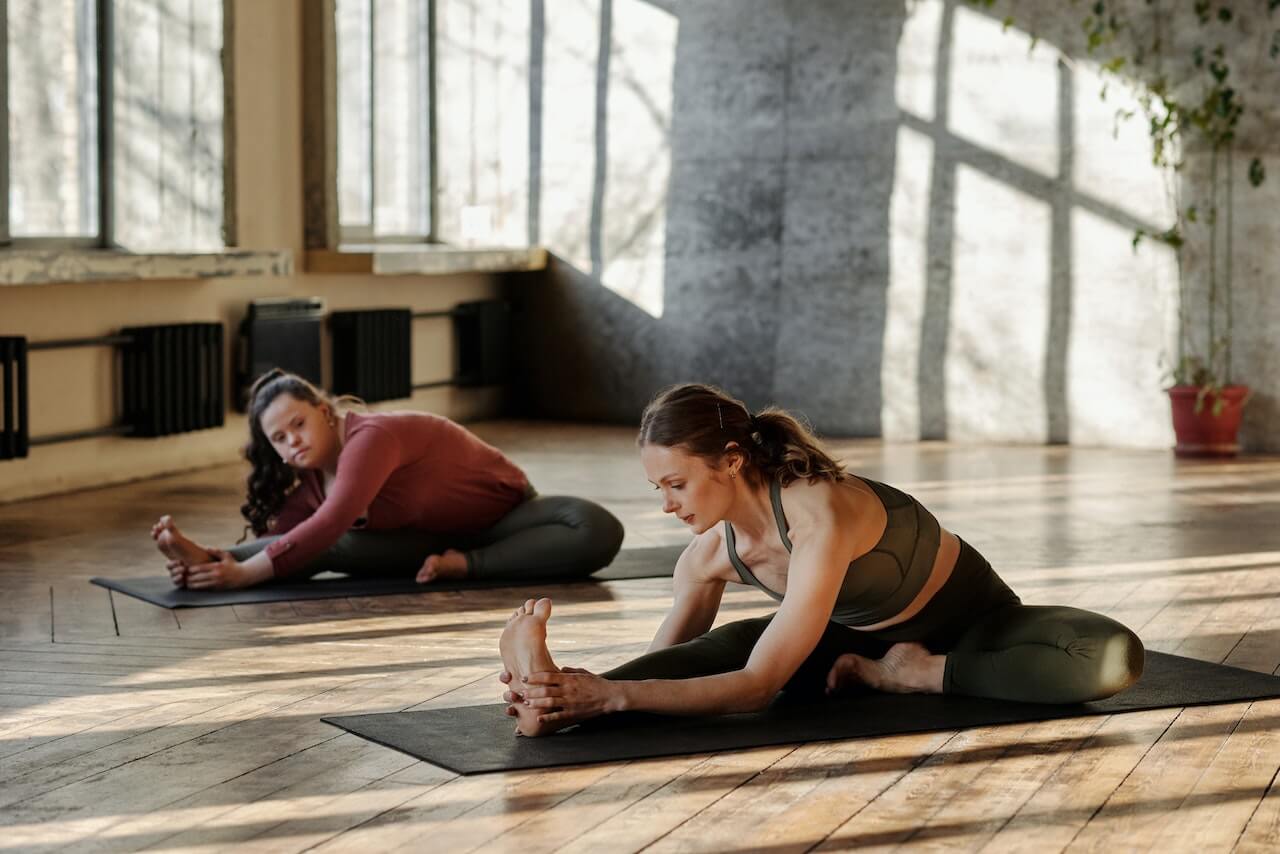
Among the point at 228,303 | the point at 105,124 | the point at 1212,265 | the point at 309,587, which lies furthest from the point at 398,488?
the point at 1212,265

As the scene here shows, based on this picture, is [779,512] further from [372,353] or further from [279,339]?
[372,353]

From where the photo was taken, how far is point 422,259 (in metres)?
8.86

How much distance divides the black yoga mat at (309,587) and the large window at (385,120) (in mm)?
4190

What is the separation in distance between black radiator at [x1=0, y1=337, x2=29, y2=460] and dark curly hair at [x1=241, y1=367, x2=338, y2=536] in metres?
2.07

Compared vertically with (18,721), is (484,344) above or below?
above

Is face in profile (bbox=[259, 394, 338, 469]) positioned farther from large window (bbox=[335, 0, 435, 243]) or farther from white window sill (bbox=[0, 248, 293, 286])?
large window (bbox=[335, 0, 435, 243])

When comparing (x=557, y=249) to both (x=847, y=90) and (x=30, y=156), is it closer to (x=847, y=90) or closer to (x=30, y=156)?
(x=847, y=90)

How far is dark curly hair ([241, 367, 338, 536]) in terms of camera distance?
4352 mm

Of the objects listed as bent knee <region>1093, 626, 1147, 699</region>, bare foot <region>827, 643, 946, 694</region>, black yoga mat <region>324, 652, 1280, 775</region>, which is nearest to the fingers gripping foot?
black yoga mat <region>324, 652, 1280, 775</region>

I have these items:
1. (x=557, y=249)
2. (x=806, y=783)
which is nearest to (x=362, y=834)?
(x=806, y=783)

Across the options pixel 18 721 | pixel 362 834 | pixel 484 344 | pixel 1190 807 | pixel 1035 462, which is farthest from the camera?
pixel 484 344

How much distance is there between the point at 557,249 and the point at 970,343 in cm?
259

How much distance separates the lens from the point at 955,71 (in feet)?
29.7

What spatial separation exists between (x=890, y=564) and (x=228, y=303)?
17.7ft
